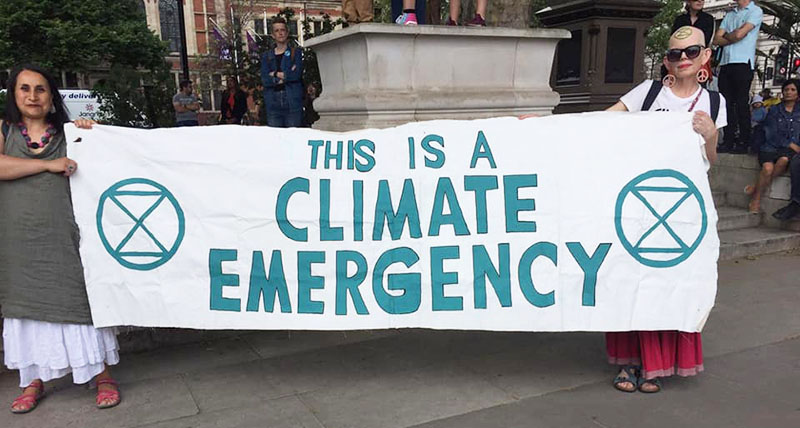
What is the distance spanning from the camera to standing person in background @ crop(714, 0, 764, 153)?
279 inches

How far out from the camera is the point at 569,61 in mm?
10164

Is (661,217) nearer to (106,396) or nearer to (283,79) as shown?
(106,396)

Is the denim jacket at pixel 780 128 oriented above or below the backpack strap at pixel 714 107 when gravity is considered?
below

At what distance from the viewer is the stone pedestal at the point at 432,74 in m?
5.21

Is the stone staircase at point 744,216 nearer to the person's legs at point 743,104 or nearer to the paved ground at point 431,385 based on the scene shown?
the person's legs at point 743,104

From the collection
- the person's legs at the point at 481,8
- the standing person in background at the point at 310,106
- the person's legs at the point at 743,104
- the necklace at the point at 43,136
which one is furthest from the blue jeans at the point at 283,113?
the person's legs at the point at 743,104

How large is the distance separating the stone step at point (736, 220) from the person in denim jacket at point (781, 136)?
38 cm

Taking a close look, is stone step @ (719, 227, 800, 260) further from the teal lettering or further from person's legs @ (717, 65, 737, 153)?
the teal lettering

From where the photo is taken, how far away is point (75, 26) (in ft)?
120

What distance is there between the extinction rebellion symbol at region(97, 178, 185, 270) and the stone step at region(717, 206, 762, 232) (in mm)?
5823

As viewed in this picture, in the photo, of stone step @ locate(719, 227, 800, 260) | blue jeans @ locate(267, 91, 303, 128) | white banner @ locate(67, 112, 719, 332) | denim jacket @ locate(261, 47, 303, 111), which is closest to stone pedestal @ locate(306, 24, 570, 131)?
denim jacket @ locate(261, 47, 303, 111)

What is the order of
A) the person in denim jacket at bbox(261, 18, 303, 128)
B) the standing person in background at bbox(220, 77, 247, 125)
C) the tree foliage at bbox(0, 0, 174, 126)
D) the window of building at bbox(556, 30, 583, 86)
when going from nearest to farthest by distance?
the person in denim jacket at bbox(261, 18, 303, 128) → the window of building at bbox(556, 30, 583, 86) → the standing person in background at bbox(220, 77, 247, 125) → the tree foliage at bbox(0, 0, 174, 126)

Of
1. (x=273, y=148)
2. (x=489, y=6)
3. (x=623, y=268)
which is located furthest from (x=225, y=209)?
(x=489, y=6)

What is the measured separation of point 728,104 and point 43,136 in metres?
7.62
